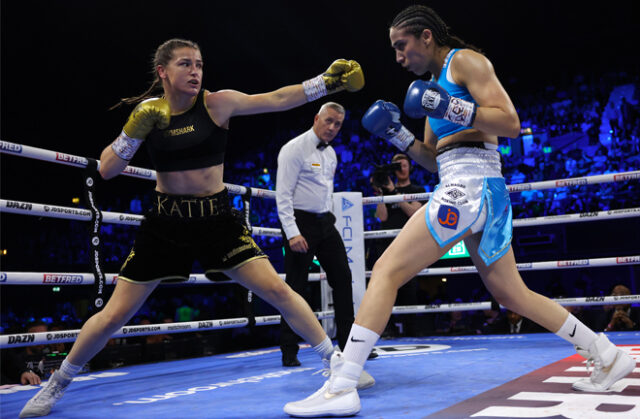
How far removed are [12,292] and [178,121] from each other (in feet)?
38.9

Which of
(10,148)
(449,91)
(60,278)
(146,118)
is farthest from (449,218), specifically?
(10,148)

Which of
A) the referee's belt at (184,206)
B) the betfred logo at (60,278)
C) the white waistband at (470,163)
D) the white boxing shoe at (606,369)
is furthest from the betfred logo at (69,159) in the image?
the white boxing shoe at (606,369)

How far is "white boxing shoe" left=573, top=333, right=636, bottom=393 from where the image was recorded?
5.23 feet

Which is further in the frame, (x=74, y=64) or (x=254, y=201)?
(x=254, y=201)

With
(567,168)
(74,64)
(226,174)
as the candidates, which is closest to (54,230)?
(226,174)

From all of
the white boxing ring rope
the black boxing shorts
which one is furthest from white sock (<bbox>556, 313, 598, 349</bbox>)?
the white boxing ring rope

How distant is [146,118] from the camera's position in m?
1.61

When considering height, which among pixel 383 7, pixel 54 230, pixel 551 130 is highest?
pixel 383 7

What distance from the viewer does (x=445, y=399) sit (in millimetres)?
1567

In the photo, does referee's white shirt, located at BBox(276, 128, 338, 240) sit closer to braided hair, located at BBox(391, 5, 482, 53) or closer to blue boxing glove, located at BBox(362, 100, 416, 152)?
blue boxing glove, located at BBox(362, 100, 416, 152)

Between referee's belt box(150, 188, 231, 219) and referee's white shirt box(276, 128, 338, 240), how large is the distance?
860 millimetres

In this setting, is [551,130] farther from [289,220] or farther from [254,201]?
[289,220]

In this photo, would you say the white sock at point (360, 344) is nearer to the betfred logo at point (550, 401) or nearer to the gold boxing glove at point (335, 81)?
the betfred logo at point (550, 401)

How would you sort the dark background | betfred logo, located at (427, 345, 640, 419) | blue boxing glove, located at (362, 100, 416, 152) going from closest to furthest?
betfred logo, located at (427, 345, 640, 419) < blue boxing glove, located at (362, 100, 416, 152) < the dark background
